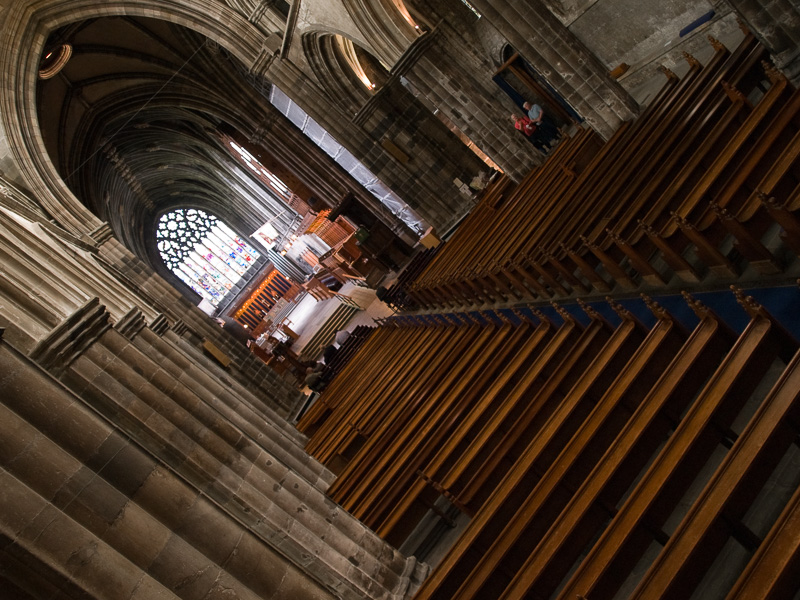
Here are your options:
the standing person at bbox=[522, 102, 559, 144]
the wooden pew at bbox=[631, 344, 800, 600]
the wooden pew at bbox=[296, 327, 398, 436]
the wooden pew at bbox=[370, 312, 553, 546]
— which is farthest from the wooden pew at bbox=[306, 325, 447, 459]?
the wooden pew at bbox=[631, 344, 800, 600]

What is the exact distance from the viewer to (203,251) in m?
29.4

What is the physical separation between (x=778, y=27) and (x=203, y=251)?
27.5 meters

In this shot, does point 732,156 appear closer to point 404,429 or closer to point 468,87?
point 404,429

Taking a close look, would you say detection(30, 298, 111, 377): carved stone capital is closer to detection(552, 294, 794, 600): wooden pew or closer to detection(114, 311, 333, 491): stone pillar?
detection(114, 311, 333, 491): stone pillar

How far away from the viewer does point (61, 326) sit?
390 cm

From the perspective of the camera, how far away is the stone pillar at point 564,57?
7.38 meters

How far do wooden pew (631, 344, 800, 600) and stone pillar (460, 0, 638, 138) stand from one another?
5.85 metres

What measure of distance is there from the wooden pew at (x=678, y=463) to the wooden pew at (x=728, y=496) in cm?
24

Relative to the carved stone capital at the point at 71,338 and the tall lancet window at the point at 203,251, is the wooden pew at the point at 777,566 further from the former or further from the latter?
the tall lancet window at the point at 203,251

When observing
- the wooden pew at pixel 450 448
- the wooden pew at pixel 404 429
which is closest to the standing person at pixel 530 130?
the wooden pew at pixel 404 429

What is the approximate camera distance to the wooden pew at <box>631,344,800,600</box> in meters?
2.33

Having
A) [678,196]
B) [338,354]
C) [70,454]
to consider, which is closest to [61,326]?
[70,454]

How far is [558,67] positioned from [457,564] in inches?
246

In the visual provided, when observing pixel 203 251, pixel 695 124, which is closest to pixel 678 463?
pixel 695 124
